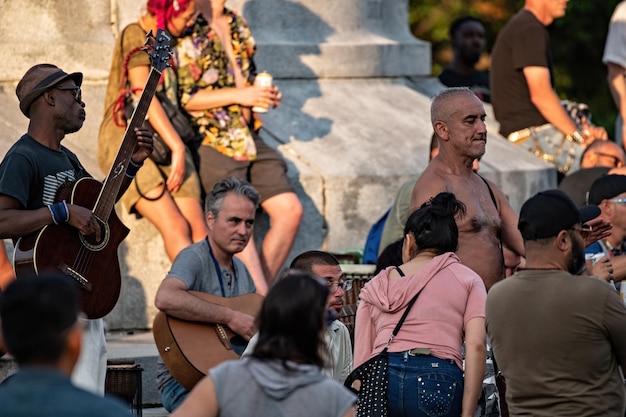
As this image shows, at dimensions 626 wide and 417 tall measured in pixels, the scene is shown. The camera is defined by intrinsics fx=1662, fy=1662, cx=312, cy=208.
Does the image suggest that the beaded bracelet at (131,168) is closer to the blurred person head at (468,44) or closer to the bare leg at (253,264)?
the bare leg at (253,264)

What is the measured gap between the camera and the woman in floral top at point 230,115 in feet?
33.1

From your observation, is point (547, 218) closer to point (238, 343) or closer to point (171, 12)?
point (238, 343)

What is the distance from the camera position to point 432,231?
686cm

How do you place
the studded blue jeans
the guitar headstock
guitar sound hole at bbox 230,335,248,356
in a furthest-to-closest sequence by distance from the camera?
the guitar headstock, guitar sound hole at bbox 230,335,248,356, the studded blue jeans

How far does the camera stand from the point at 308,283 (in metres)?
4.87

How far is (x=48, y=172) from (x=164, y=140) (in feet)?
8.29

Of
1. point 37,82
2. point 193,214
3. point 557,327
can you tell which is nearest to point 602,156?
point 193,214

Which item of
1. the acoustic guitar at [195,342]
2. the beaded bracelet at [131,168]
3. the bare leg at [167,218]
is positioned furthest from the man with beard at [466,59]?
the beaded bracelet at [131,168]

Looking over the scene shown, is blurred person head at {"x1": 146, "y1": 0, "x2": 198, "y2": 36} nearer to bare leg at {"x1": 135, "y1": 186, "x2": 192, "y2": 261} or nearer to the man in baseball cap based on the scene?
bare leg at {"x1": 135, "y1": 186, "x2": 192, "y2": 261}

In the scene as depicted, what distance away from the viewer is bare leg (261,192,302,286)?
1023 cm

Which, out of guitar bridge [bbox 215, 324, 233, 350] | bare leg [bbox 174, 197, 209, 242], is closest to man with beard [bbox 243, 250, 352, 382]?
guitar bridge [bbox 215, 324, 233, 350]

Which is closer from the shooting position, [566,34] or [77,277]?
[77,277]

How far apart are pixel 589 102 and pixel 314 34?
37.3ft

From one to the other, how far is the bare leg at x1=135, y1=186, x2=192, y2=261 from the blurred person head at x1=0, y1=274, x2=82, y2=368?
558 cm
